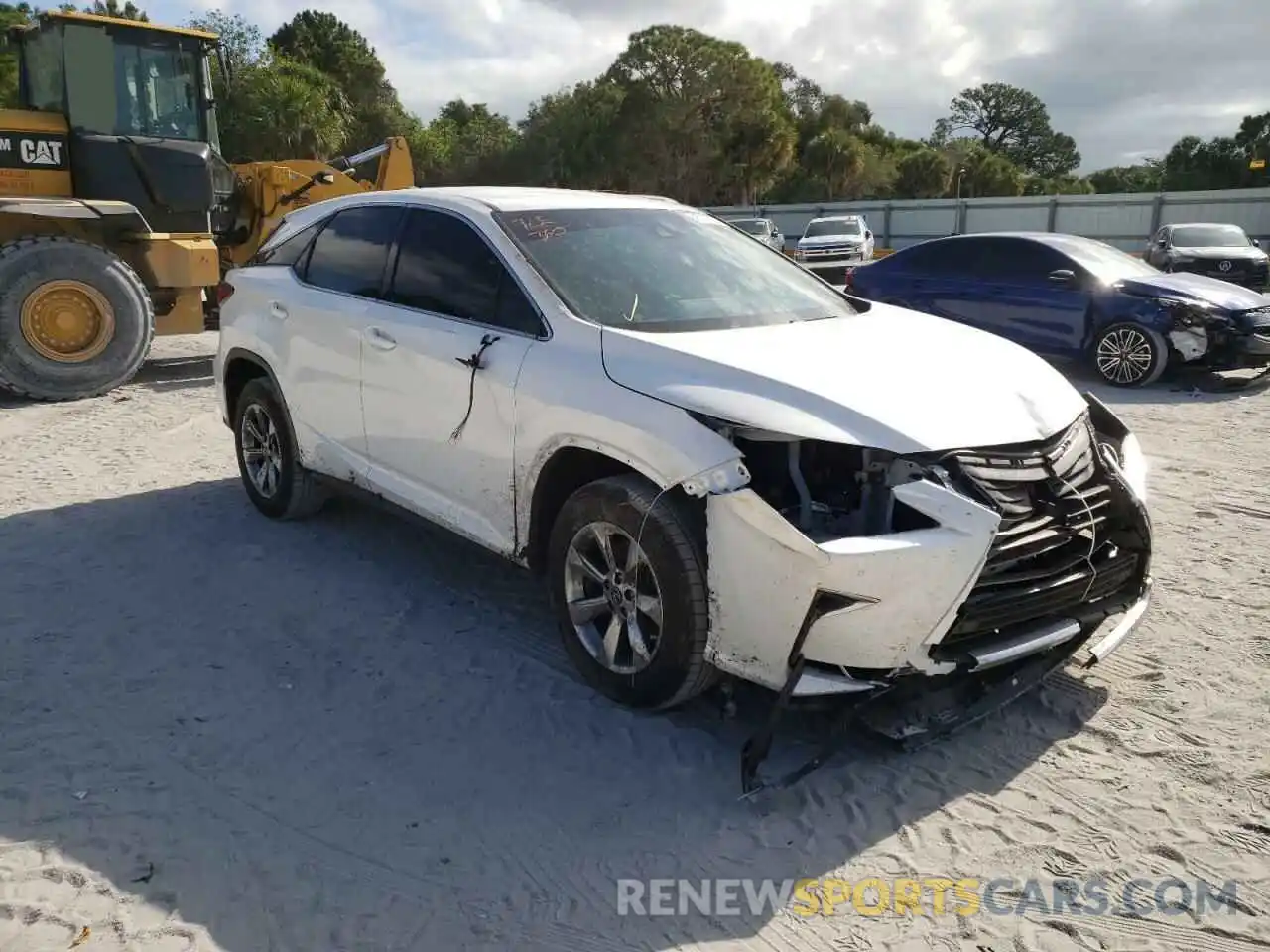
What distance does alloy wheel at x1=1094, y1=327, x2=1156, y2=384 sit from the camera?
9.80m

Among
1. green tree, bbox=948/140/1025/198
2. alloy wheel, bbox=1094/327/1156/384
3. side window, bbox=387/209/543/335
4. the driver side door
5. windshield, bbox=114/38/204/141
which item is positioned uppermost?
green tree, bbox=948/140/1025/198

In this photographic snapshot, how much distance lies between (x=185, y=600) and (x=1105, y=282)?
29.5ft

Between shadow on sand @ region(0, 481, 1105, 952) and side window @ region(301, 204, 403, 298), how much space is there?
1.48 m

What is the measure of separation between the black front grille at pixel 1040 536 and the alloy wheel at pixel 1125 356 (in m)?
7.08

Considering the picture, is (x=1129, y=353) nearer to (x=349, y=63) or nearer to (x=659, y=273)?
(x=659, y=273)

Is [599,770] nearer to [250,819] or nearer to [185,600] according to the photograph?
[250,819]

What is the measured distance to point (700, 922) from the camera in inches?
106

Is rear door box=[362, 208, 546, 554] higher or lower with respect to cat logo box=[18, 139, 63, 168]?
lower

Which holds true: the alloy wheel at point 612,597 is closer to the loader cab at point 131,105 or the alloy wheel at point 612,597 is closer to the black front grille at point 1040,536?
the black front grille at point 1040,536

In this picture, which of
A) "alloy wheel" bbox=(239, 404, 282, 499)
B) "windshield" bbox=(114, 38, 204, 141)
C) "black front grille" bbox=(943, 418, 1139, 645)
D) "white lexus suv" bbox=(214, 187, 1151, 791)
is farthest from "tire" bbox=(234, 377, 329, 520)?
"windshield" bbox=(114, 38, 204, 141)

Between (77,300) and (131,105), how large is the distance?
2.24m

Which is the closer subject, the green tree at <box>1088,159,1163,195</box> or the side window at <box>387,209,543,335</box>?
the side window at <box>387,209,543,335</box>

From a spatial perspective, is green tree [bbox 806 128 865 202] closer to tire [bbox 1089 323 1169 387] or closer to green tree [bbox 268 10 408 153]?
green tree [bbox 268 10 408 153]

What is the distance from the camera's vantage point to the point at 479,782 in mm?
3312
